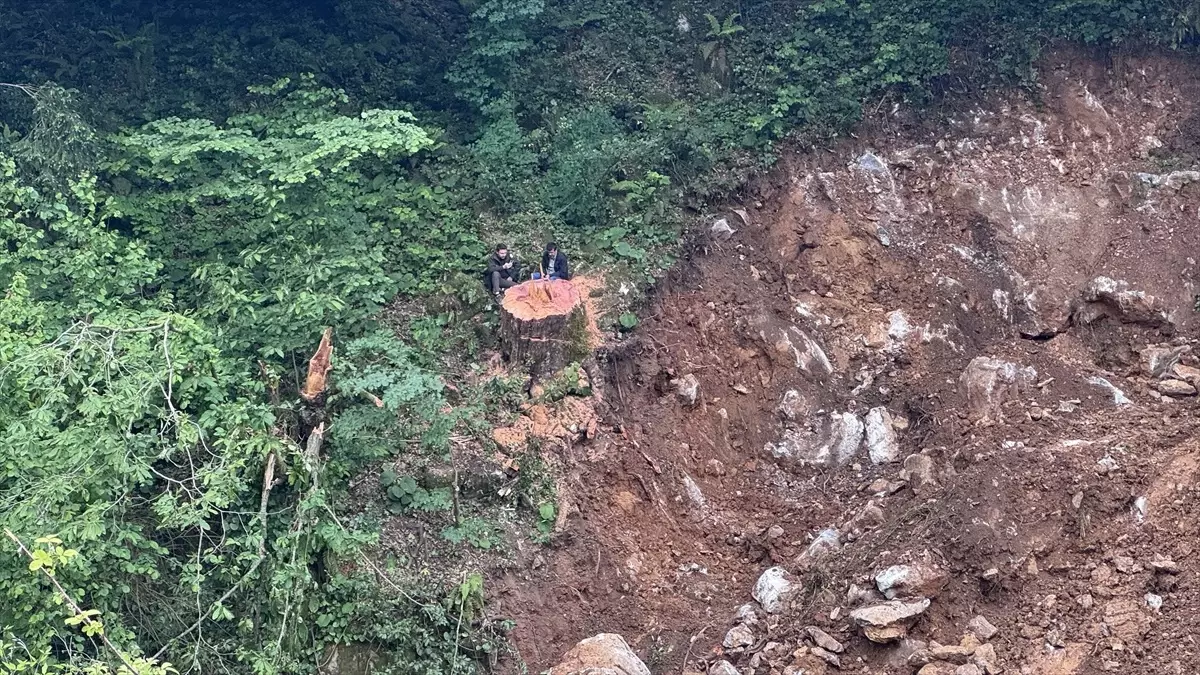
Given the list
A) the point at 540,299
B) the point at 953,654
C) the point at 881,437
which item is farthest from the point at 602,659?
the point at 881,437

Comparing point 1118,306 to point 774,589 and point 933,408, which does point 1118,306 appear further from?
point 774,589

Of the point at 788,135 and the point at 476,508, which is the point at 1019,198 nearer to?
the point at 788,135

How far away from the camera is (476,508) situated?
9258mm

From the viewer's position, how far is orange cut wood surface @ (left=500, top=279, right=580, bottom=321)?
33.3ft

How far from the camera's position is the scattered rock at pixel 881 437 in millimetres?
10461

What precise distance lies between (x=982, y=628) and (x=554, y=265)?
17.9ft

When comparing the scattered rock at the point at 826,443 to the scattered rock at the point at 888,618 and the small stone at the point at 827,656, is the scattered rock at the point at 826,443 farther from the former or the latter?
the small stone at the point at 827,656

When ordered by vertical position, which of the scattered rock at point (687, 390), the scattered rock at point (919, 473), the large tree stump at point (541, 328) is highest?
the large tree stump at point (541, 328)

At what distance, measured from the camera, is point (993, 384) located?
10.3 m

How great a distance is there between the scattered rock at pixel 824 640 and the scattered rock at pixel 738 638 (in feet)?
1.76

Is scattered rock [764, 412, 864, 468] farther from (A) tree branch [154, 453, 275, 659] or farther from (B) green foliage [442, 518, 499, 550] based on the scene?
(A) tree branch [154, 453, 275, 659]

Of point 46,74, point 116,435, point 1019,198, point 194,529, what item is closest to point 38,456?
point 116,435

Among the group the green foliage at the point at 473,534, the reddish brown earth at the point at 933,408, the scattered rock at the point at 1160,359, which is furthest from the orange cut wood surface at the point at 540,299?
the scattered rock at the point at 1160,359

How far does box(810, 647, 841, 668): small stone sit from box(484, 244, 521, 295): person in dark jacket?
485 cm
